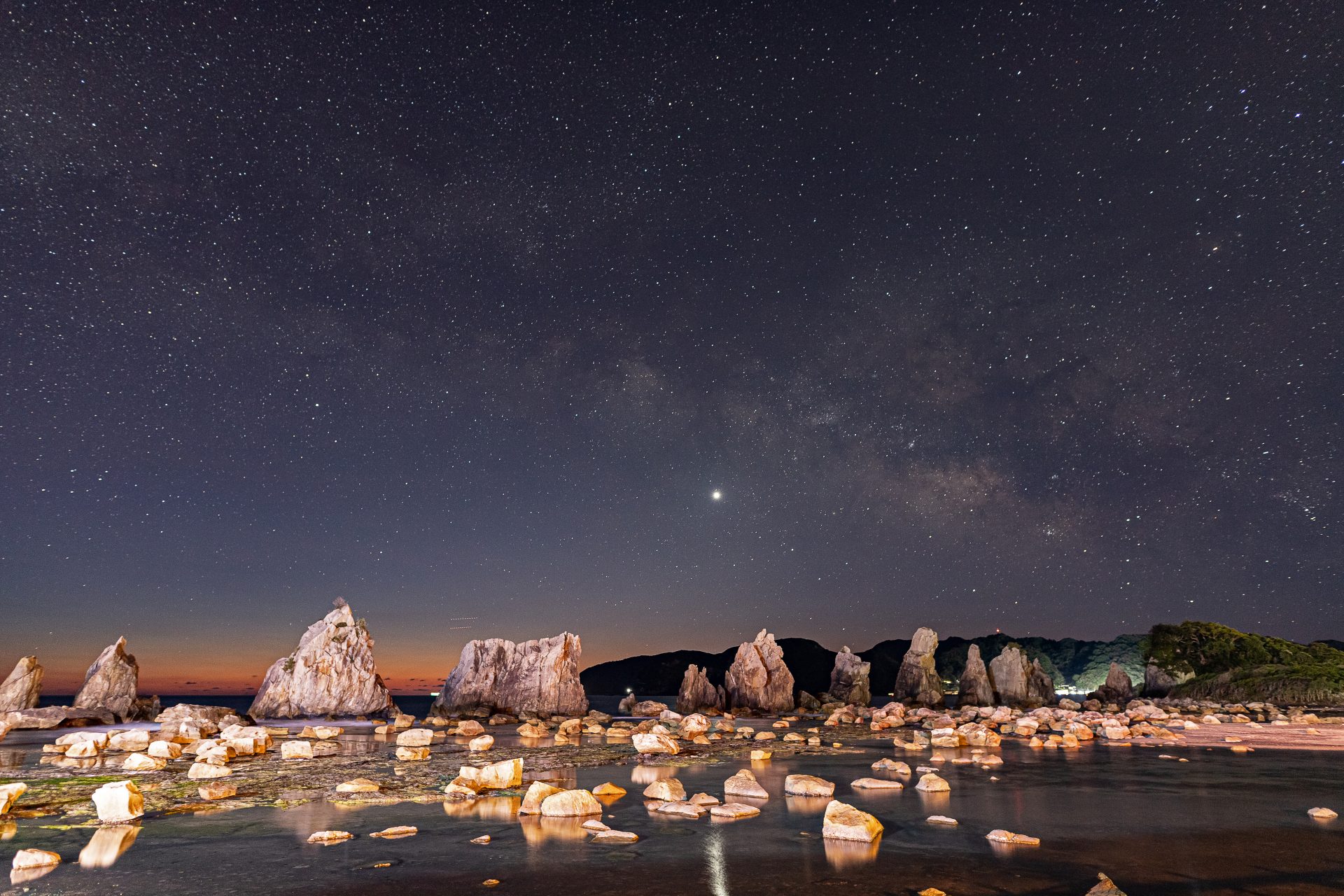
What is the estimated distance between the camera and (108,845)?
13758 millimetres

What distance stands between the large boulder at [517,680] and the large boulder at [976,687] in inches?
2197

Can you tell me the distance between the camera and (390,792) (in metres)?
20.4

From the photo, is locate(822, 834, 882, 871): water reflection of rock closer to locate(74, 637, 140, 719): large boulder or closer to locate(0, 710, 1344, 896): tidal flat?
locate(0, 710, 1344, 896): tidal flat

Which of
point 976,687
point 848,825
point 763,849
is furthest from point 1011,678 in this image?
point 763,849

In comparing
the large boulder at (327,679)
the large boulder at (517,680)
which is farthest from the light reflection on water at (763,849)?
the large boulder at (517,680)

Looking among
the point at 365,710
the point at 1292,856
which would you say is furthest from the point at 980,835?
the point at 365,710

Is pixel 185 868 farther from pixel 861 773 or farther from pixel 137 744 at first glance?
pixel 137 744

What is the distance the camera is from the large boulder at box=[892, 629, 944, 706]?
326 feet

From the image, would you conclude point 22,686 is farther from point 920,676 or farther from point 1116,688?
point 1116,688

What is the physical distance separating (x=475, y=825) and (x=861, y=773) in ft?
52.4

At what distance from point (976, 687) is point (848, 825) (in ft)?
320

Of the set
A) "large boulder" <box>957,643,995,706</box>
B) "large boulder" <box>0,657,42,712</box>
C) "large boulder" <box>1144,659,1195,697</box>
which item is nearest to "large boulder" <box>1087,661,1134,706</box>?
"large boulder" <box>1144,659,1195,697</box>

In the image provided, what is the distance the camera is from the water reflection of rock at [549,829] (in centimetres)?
1416

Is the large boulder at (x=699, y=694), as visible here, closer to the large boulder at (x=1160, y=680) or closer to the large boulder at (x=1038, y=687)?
the large boulder at (x=1038, y=687)
